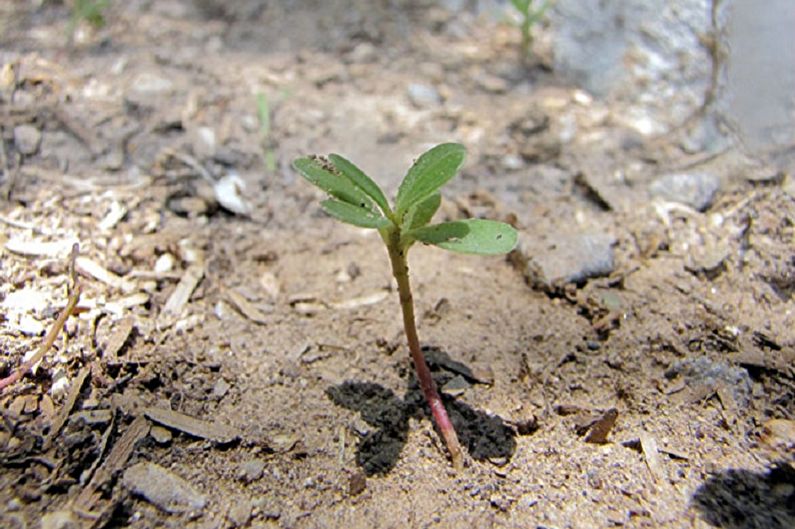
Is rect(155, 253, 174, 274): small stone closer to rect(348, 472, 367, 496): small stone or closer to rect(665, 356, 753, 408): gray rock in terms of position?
rect(348, 472, 367, 496): small stone

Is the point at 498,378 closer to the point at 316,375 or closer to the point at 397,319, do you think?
the point at 397,319

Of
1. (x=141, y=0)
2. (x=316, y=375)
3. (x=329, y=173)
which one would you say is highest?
(x=329, y=173)

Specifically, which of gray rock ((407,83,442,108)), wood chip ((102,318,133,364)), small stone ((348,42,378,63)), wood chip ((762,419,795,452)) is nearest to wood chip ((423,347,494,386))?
wood chip ((762,419,795,452))

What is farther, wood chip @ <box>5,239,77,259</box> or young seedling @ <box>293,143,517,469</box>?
wood chip @ <box>5,239,77,259</box>

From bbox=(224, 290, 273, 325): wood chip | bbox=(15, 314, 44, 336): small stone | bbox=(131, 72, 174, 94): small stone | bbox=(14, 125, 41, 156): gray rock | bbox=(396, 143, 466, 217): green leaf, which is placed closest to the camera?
bbox=(396, 143, 466, 217): green leaf

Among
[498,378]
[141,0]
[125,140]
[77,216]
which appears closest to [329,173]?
[498,378]

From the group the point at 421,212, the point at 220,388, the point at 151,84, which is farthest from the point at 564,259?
the point at 151,84

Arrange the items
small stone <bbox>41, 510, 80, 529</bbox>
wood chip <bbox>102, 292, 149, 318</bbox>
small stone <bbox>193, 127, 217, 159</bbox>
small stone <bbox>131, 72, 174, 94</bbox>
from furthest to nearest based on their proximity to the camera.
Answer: small stone <bbox>131, 72, 174, 94</bbox>, small stone <bbox>193, 127, 217, 159</bbox>, wood chip <bbox>102, 292, 149, 318</bbox>, small stone <bbox>41, 510, 80, 529</bbox>
